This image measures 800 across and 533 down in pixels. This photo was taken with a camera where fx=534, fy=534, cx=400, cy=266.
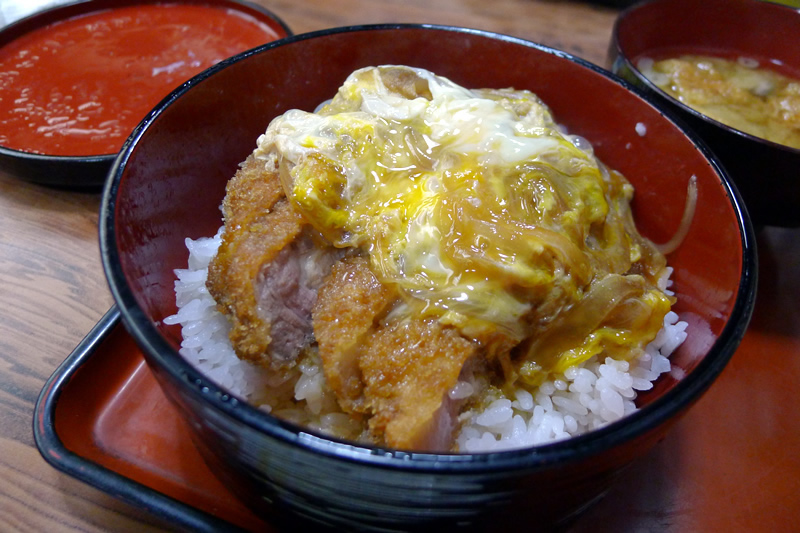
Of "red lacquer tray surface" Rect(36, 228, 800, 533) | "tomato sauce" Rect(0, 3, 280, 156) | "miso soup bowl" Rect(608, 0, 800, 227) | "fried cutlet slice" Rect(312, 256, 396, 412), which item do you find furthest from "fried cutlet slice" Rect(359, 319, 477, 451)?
"tomato sauce" Rect(0, 3, 280, 156)

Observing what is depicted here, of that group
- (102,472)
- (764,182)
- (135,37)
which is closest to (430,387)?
(102,472)

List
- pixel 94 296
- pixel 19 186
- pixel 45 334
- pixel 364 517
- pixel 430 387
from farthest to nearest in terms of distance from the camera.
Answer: pixel 19 186
pixel 94 296
pixel 45 334
pixel 430 387
pixel 364 517

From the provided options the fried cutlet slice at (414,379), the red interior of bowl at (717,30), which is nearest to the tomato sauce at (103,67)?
the fried cutlet slice at (414,379)

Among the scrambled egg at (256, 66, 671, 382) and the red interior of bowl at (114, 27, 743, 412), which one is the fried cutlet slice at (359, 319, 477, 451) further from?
the red interior of bowl at (114, 27, 743, 412)

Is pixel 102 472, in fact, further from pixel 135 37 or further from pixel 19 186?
pixel 135 37

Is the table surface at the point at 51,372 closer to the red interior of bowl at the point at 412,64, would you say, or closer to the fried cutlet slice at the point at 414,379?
the red interior of bowl at the point at 412,64

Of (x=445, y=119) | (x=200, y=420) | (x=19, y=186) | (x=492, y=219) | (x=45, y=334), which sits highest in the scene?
(x=445, y=119)

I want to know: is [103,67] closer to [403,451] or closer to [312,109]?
[312,109]
